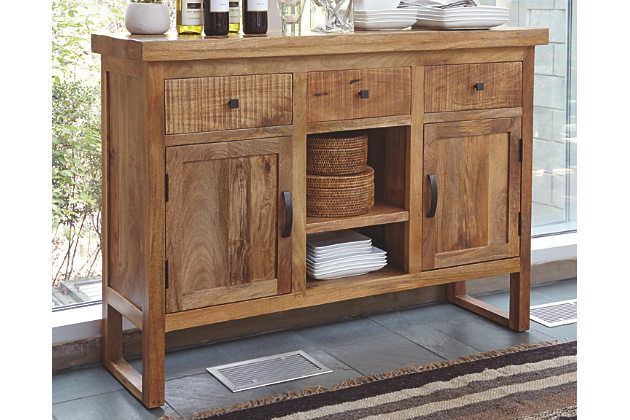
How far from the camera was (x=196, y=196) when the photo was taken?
2297 mm

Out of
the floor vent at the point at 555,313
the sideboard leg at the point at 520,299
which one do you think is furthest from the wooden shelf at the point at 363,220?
the floor vent at the point at 555,313

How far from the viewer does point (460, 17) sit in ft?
8.61

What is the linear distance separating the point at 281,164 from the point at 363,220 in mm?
354

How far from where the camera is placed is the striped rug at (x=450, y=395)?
7.52 ft

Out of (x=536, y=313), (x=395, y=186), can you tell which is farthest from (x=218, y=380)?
(x=536, y=313)

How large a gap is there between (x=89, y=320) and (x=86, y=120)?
24.1 inches

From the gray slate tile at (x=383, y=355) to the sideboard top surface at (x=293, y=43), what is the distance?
3.11 ft

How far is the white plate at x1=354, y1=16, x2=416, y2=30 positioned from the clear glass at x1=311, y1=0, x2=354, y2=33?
5cm

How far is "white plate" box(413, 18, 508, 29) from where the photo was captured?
2.62 metres

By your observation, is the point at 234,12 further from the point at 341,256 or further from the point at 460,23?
the point at 341,256

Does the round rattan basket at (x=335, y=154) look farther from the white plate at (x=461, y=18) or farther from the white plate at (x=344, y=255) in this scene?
the white plate at (x=461, y=18)

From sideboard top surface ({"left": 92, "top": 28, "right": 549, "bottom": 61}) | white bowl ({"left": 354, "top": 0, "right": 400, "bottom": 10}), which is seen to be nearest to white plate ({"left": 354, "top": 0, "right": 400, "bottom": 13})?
white bowl ({"left": 354, "top": 0, "right": 400, "bottom": 10})
